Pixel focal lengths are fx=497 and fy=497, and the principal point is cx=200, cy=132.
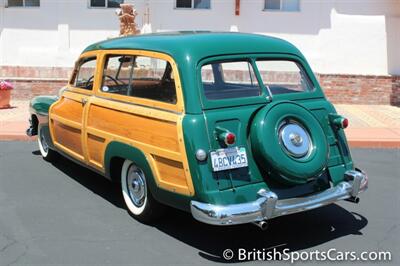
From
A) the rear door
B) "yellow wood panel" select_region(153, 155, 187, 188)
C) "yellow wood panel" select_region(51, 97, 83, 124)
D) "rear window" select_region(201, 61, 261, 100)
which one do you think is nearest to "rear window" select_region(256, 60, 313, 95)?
"rear window" select_region(201, 61, 261, 100)

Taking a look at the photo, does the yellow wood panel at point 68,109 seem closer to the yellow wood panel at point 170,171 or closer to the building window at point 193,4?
the yellow wood panel at point 170,171

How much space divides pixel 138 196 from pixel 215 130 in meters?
1.21

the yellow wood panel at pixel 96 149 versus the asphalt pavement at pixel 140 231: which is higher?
the yellow wood panel at pixel 96 149

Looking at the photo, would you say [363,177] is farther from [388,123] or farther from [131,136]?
[388,123]

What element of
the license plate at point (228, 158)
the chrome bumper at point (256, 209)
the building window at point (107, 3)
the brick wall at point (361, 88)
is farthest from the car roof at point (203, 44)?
the building window at point (107, 3)

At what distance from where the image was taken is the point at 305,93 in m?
4.77

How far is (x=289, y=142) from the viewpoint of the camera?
4.11m

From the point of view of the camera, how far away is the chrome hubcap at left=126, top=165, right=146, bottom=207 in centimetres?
461

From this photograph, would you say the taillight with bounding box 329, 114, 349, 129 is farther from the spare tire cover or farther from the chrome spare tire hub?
the chrome spare tire hub

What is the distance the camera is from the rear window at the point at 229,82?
4.39 m

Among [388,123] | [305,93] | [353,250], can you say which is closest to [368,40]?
[388,123]

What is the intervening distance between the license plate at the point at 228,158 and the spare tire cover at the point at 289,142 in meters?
0.12

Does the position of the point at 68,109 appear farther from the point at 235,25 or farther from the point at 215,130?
the point at 235,25

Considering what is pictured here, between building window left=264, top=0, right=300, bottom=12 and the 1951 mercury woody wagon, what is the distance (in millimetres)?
9595
